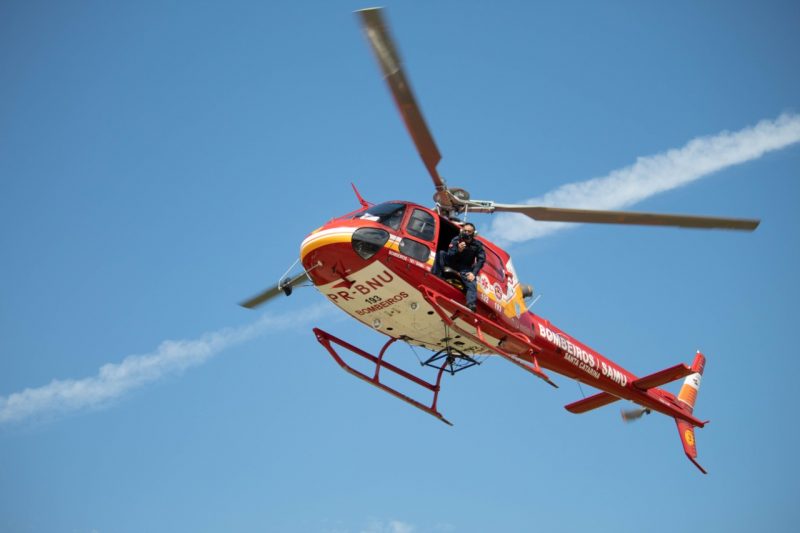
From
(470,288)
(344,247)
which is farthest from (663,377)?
(344,247)

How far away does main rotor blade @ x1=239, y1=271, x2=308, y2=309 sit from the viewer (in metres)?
16.7

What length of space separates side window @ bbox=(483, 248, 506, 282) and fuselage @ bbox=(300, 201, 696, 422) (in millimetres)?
23

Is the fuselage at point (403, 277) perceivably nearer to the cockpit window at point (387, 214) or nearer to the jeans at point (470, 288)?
the cockpit window at point (387, 214)

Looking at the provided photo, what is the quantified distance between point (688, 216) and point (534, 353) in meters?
4.02

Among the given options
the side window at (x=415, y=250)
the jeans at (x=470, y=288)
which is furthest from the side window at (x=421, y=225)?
the jeans at (x=470, y=288)

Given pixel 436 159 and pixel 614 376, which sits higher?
pixel 436 159

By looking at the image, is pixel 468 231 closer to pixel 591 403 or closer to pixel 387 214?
pixel 387 214

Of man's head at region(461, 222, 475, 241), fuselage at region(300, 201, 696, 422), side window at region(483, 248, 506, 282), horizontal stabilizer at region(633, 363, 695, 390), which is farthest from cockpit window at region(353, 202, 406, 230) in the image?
horizontal stabilizer at region(633, 363, 695, 390)

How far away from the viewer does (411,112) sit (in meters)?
13.8

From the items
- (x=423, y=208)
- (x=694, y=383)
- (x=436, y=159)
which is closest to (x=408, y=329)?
(x=423, y=208)

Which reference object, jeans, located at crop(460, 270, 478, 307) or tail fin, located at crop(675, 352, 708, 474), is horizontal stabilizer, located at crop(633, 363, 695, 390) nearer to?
tail fin, located at crop(675, 352, 708, 474)

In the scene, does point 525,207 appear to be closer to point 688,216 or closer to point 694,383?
point 688,216

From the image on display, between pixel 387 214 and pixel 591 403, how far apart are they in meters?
7.48

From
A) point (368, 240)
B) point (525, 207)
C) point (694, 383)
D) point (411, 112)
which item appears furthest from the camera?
point (694, 383)
